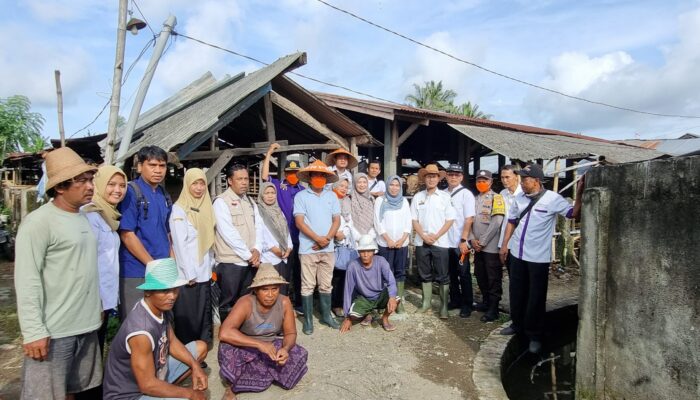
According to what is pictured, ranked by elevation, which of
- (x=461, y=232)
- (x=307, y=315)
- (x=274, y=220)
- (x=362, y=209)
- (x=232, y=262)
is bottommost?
(x=307, y=315)

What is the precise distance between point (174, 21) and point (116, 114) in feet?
5.73

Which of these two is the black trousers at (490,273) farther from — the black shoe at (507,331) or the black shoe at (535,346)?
the black shoe at (535,346)

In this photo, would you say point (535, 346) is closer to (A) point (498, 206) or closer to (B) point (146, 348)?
(A) point (498, 206)

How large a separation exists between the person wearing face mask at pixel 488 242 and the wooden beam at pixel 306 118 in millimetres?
2791

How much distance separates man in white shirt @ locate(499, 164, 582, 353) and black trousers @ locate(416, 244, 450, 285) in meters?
0.85

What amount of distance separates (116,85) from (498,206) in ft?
16.0

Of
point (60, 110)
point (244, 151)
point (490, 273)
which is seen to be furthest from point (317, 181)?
point (60, 110)

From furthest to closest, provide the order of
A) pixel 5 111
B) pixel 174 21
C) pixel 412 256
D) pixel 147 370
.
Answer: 1. pixel 5 111
2. pixel 412 256
3. pixel 174 21
4. pixel 147 370

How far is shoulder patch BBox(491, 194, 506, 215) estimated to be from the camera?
17.0 feet

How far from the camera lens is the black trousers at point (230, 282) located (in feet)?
13.9

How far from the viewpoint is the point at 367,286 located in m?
4.77

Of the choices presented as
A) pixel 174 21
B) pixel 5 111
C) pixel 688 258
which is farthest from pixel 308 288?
pixel 5 111

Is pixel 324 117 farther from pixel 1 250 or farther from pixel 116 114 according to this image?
pixel 1 250

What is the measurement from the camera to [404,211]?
17.5 feet
